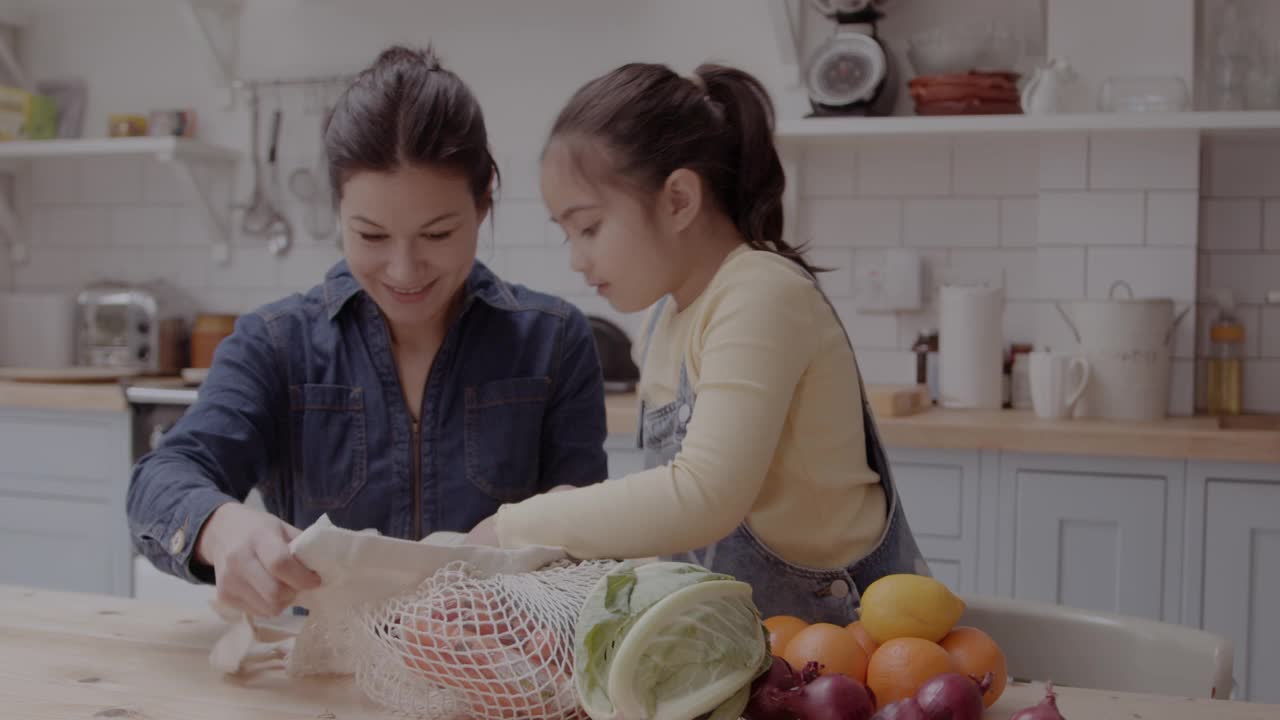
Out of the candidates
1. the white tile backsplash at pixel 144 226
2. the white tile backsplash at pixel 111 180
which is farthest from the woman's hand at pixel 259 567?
the white tile backsplash at pixel 111 180

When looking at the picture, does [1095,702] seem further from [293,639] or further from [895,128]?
[895,128]

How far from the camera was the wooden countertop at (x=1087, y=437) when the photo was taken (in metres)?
2.41

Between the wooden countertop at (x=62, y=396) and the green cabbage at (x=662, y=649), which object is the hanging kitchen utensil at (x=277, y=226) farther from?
the green cabbage at (x=662, y=649)

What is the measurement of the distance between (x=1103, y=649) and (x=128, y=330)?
305 centimetres

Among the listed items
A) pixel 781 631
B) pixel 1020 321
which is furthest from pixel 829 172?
pixel 781 631

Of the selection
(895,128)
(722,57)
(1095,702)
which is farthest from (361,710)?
(722,57)

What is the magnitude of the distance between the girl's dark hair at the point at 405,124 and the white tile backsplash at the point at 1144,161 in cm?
197

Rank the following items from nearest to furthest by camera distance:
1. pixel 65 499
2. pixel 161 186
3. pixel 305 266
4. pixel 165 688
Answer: pixel 165 688
pixel 65 499
pixel 305 266
pixel 161 186

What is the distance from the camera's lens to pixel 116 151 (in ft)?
11.5

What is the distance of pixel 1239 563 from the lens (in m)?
2.46

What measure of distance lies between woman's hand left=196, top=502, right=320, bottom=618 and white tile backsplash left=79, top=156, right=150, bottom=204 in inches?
→ 125

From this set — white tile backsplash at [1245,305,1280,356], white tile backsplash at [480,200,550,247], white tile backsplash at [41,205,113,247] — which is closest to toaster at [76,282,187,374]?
white tile backsplash at [41,205,113,247]

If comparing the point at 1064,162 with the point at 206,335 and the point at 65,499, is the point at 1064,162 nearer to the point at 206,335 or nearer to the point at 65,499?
the point at 206,335

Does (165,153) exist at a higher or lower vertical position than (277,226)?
higher
